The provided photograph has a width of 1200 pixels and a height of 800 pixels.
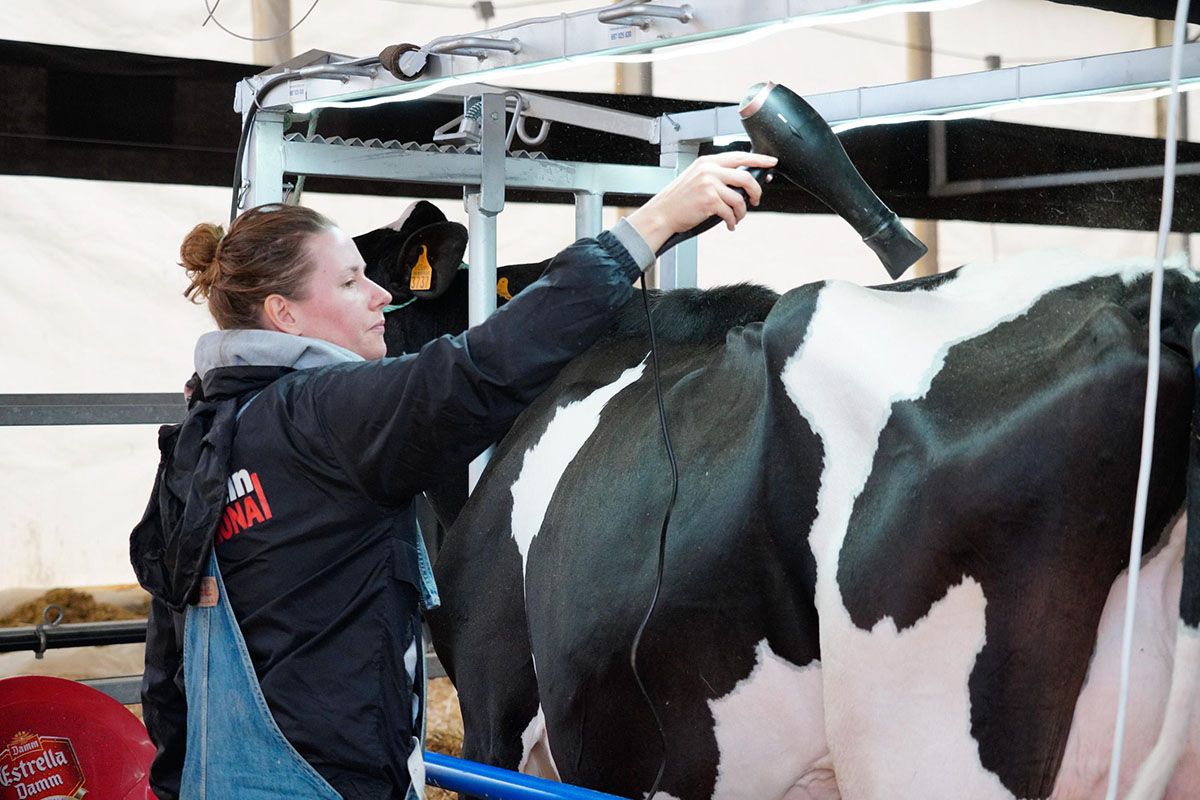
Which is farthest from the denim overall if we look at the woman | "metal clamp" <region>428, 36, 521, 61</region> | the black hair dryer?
"metal clamp" <region>428, 36, 521, 61</region>

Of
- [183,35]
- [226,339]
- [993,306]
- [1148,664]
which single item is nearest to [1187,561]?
[1148,664]

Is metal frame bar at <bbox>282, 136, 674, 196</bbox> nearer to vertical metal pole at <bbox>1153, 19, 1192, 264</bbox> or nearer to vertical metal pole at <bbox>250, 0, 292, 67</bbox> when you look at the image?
vertical metal pole at <bbox>250, 0, 292, 67</bbox>

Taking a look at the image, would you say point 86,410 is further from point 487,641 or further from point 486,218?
point 487,641

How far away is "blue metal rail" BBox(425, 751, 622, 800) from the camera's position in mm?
1624

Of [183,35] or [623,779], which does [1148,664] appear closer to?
[623,779]

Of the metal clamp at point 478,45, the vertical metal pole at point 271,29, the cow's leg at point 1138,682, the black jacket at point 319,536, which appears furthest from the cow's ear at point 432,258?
the vertical metal pole at point 271,29

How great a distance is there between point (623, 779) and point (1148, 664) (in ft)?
2.77

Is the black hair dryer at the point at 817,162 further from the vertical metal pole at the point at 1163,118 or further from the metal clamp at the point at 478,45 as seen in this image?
the vertical metal pole at the point at 1163,118

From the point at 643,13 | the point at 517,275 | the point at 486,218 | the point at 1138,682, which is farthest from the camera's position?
the point at 517,275

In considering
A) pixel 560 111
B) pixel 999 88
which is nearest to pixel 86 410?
pixel 560 111

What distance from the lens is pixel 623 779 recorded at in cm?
197

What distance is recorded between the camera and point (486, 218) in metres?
2.69

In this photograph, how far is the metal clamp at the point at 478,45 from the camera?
2.13m

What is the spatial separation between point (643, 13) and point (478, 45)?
405mm
